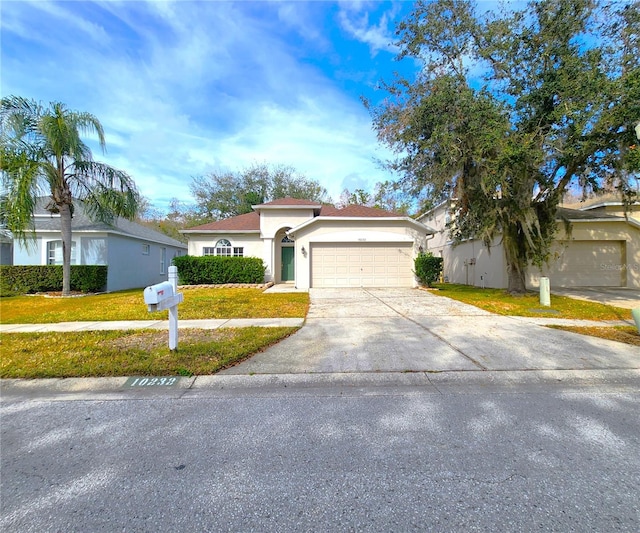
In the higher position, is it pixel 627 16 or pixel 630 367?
pixel 627 16

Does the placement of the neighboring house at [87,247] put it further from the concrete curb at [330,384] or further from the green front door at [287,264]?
the concrete curb at [330,384]

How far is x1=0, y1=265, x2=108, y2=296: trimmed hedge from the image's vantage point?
14.6 metres

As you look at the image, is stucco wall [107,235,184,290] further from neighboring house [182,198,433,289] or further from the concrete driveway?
the concrete driveway

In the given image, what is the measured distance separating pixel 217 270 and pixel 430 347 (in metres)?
12.5

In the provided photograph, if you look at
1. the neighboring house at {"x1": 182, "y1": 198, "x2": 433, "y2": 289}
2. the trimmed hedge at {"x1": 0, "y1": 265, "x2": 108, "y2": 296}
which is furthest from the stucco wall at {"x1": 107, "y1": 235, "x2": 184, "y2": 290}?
the neighboring house at {"x1": 182, "y1": 198, "x2": 433, "y2": 289}

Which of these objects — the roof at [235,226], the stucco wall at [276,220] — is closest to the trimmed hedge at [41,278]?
the roof at [235,226]

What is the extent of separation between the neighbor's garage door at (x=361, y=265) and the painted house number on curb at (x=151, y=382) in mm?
11816

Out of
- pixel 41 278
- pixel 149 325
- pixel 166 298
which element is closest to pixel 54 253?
pixel 41 278

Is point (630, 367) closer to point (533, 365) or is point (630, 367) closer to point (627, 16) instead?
point (533, 365)

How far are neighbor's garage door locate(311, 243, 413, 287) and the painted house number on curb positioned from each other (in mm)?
11816

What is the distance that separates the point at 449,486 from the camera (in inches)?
88.8

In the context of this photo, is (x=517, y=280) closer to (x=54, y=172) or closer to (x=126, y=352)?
(x=126, y=352)

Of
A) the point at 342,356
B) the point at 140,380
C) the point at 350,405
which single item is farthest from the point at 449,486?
the point at 140,380

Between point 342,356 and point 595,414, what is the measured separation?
2985mm
